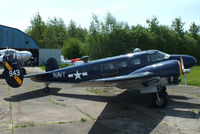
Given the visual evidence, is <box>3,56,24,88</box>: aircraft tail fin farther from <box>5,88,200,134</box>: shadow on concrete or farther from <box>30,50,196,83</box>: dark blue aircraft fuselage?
<box>30,50,196,83</box>: dark blue aircraft fuselage

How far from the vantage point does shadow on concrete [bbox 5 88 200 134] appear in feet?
21.1

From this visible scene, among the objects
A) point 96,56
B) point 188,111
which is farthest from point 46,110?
point 96,56

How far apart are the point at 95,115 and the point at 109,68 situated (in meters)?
3.90

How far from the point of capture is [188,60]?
10180 millimetres

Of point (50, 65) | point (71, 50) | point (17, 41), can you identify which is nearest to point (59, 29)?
point (71, 50)

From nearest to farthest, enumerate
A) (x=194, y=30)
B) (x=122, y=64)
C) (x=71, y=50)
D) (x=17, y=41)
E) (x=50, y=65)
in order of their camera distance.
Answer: (x=122, y=64), (x=50, y=65), (x=17, y=41), (x=71, y=50), (x=194, y=30)

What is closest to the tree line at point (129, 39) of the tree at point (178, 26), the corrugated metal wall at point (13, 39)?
the tree at point (178, 26)

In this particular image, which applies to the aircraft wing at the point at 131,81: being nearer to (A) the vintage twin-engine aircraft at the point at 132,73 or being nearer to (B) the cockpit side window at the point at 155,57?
(A) the vintage twin-engine aircraft at the point at 132,73

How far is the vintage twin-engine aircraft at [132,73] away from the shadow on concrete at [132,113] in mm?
823

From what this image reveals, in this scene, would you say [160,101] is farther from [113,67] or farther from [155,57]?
[113,67]

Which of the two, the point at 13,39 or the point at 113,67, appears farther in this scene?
the point at 13,39

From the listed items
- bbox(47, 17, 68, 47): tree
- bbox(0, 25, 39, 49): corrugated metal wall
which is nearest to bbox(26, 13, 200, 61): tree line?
bbox(0, 25, 39, 49): corrugated metal wall

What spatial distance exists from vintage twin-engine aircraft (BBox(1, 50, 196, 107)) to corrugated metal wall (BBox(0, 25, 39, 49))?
113 ft

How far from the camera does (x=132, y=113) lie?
8125 mm
